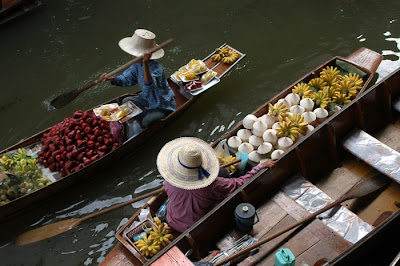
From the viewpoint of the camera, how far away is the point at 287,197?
4.54 metres

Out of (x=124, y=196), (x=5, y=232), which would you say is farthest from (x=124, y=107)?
(x=5, y=232)

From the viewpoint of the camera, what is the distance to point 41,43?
28.1 ft

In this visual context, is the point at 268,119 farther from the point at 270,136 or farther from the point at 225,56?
the point at 225,56

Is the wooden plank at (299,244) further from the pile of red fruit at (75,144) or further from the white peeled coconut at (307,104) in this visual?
the pile of red fruit at (75,144)

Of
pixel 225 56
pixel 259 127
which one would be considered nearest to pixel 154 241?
pixel 259 127

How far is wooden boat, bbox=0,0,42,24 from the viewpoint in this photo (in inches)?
346

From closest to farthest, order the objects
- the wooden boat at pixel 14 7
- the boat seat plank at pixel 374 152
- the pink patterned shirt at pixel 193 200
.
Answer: the pink patterned shirt at pixel 193 200 → the boat seat plank at pixel 374 152 → the wooden boat at pixel 14 7

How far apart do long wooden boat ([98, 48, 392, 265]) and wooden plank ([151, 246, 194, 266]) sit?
0.23 metres

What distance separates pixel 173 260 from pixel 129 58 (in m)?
5.64

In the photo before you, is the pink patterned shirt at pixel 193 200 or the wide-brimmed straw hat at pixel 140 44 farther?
the wide-brimmed straw hat at pixel 140 44

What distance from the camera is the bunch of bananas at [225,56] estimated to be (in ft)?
23.3

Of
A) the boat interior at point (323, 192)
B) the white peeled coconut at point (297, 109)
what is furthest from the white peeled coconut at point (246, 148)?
the white peeled coconut at point (297, 109)

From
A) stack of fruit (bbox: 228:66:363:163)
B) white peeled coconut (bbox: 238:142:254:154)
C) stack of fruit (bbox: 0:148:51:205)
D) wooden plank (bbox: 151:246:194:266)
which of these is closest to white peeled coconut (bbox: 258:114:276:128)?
stack of fruit (bbox: 228:66:363:163)

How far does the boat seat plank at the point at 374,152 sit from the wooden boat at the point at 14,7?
313 inches
